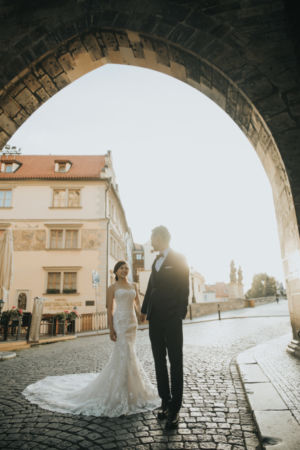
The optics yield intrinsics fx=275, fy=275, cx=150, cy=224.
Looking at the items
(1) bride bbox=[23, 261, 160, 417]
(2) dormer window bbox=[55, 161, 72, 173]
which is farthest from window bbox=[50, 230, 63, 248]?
(1) bride bbox=[23, 261, 160, 417]

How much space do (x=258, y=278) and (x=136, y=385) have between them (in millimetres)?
77785

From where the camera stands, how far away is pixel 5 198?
21094 mm

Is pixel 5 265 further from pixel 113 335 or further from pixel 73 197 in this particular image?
pixel 73 197

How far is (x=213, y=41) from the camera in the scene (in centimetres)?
363

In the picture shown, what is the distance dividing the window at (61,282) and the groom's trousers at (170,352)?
17334 millimetres

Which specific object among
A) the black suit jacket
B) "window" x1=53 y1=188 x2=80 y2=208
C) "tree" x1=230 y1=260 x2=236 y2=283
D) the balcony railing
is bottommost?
the balcony railing

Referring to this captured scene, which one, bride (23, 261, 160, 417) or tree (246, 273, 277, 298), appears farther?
tree (246, 273, 277, 298)

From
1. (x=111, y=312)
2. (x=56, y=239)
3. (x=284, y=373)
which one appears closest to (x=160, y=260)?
(x=111, y=312)

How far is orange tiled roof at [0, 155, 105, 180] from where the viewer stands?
21625 millimetres

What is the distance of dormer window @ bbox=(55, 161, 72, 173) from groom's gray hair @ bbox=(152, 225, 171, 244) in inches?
829

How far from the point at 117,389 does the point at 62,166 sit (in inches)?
859

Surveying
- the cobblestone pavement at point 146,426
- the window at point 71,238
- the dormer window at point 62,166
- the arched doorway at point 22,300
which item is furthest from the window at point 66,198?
→ the cobblestone pavement at point 146,426

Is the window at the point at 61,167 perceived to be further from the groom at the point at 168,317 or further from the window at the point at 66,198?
the groom at the point at 168,317

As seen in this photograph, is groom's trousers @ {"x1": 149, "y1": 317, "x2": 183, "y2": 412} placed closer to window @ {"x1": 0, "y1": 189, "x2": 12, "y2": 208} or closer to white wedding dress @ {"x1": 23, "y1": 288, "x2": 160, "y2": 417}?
white wedding dress @ {"x1": 23, "y1": 288, "x2": 160, "y2": 417}
